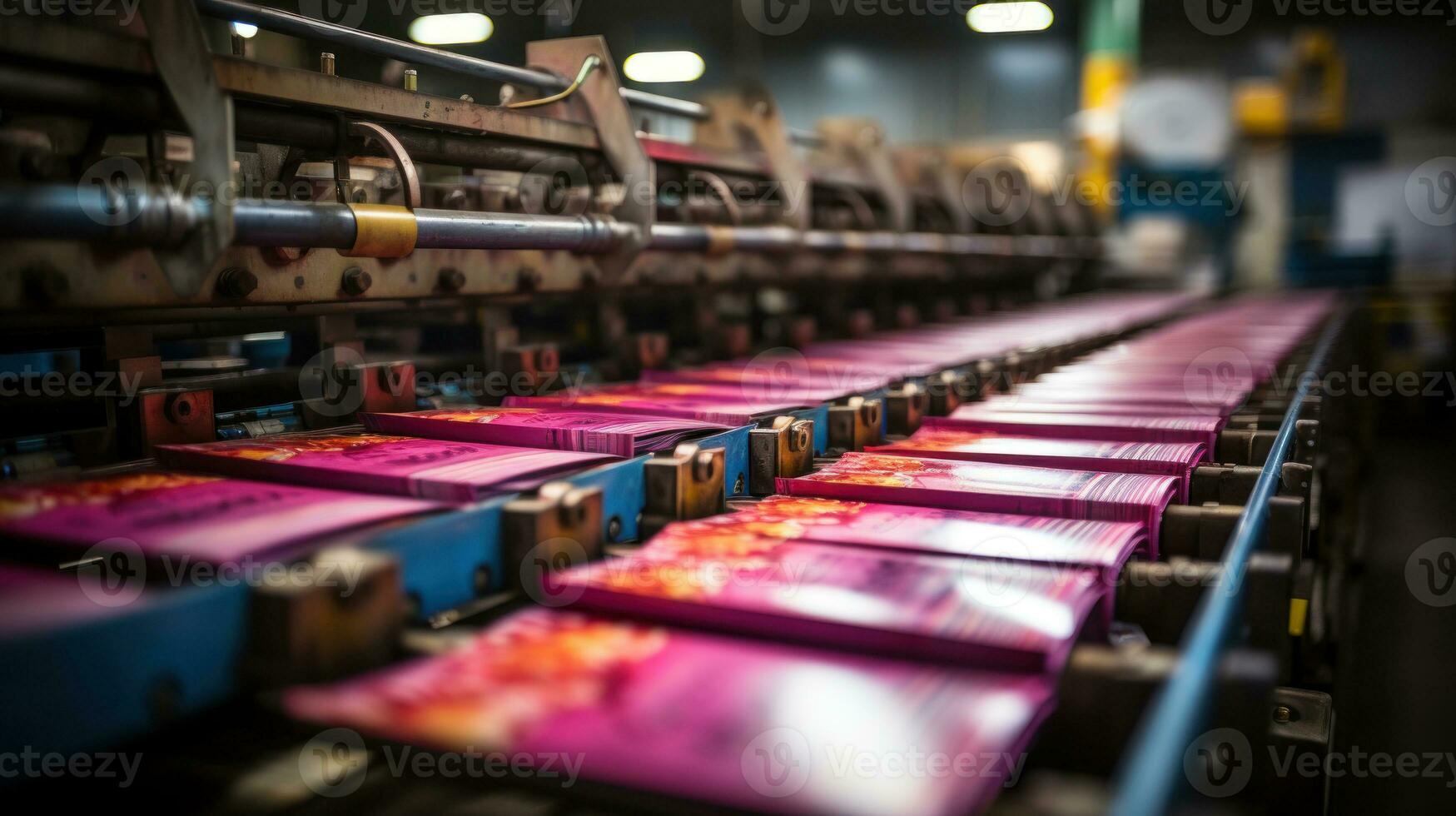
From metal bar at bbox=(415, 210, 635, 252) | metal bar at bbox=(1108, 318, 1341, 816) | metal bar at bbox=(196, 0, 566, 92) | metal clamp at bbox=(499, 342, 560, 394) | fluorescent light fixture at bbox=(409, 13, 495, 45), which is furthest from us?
fluorescent light fixture at bbox=(409, 13, 495, 45)

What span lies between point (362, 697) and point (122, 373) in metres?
0.97

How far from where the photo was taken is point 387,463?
1.36 meters

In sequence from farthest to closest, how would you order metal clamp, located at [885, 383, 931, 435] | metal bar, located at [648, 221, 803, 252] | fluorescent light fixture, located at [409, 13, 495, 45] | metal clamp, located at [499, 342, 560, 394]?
fluorescent light fixture, located at [409, 13, 495, 45] → metal bar, located at [648, 221, 803, 252] → metal clamp, located at [499, 342, 560, 394] → metal clamp, located at [885, 383, 931, 435]

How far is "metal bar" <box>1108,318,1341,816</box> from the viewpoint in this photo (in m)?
0.60

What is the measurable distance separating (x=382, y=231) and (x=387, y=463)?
0.49 m

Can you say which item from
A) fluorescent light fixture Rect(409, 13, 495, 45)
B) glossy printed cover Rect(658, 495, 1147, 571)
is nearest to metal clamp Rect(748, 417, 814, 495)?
glossy printed cover Rect(658, 495, 1147, 571)

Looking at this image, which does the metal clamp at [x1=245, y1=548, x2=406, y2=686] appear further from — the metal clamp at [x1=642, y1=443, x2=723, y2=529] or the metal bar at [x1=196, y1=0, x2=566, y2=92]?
the metal bar at [x1=196, y1=0, x2=566, y2=92]

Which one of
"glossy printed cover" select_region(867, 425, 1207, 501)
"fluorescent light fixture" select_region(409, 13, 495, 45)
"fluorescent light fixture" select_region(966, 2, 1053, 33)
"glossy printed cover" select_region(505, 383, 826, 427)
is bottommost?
"glossy printed cover" select_region(867, 425, 1207, 501)

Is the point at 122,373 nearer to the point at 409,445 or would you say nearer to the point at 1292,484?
the point at 409,445

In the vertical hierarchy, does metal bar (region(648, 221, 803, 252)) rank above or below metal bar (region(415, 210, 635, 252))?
above

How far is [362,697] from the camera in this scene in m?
0.83

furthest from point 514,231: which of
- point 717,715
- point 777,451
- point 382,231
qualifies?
point 717,715

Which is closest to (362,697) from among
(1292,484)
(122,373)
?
(122,373)

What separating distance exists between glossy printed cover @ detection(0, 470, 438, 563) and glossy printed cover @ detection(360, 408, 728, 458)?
0.36 metres
